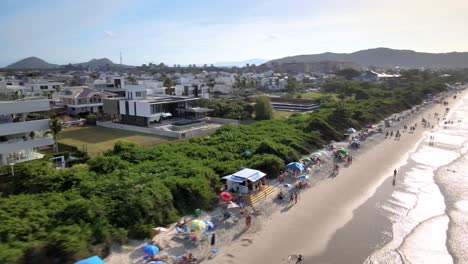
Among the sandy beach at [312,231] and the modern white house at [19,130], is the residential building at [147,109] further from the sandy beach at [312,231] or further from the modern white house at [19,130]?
the sandy beach at [312,231]

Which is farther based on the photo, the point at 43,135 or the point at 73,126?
the point at 73,126

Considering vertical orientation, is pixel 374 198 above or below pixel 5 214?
below

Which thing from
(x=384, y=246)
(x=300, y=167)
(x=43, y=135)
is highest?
(x=43, y=135)

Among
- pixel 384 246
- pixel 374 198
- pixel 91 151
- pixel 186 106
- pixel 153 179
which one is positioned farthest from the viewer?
pixel 186 106

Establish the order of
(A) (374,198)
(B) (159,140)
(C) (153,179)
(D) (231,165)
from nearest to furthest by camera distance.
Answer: (C) (153,179) → (A) (374,198) → (D) (231,165) → (B) (159,140)

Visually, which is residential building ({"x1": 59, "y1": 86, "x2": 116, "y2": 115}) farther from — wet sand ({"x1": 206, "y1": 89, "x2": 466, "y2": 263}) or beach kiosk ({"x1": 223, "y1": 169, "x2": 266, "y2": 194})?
wet sand ({"x1": 206, "y1": 89, "x2": 466, "y2": 263})

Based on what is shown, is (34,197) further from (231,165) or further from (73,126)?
(73,126)

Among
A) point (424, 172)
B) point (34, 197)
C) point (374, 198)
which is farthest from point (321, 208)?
point (34, 197)

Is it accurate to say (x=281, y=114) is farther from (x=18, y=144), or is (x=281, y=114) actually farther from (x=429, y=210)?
(x=18, y=144)
